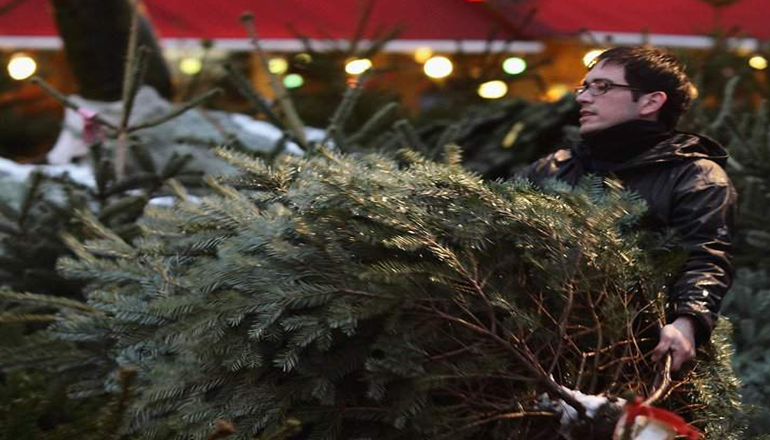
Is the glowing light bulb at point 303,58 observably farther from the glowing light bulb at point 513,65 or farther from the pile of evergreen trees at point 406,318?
the pile of evergreen trees at point 406,318

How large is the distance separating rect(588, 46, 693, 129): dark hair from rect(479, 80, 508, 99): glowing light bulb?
432 centimetres

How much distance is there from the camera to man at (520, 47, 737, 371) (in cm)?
284

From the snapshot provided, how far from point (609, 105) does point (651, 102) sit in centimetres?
14

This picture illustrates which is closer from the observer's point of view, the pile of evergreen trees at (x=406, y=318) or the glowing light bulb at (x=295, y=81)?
the pile of evergreen trees at (x=406, y=318)

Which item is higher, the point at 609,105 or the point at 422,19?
the point at 422,19

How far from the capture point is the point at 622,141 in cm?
328

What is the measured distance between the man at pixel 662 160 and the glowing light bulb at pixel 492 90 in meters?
4.17

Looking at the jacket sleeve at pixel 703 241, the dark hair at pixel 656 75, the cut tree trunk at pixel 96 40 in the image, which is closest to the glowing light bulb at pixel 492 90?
the cut tree trunk at pixel 96 40

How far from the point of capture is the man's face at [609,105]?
3305mm

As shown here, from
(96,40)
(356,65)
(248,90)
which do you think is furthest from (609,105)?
(96,40)

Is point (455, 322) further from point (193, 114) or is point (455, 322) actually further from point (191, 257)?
point (193, 114)

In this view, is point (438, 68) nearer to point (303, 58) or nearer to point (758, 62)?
point (303, 58)

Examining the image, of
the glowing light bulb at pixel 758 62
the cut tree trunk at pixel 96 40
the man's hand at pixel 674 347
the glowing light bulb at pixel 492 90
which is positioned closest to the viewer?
the man's hand at pixel 674 347

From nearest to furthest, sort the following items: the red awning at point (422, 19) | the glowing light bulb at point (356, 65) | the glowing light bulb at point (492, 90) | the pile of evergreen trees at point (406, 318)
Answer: the pile of evergreen trees at point (406, 318)
the glowing light bulb at point (356, 65)
the glowing light bulb at point (492, 90)
the red awning at point (422, 19)
